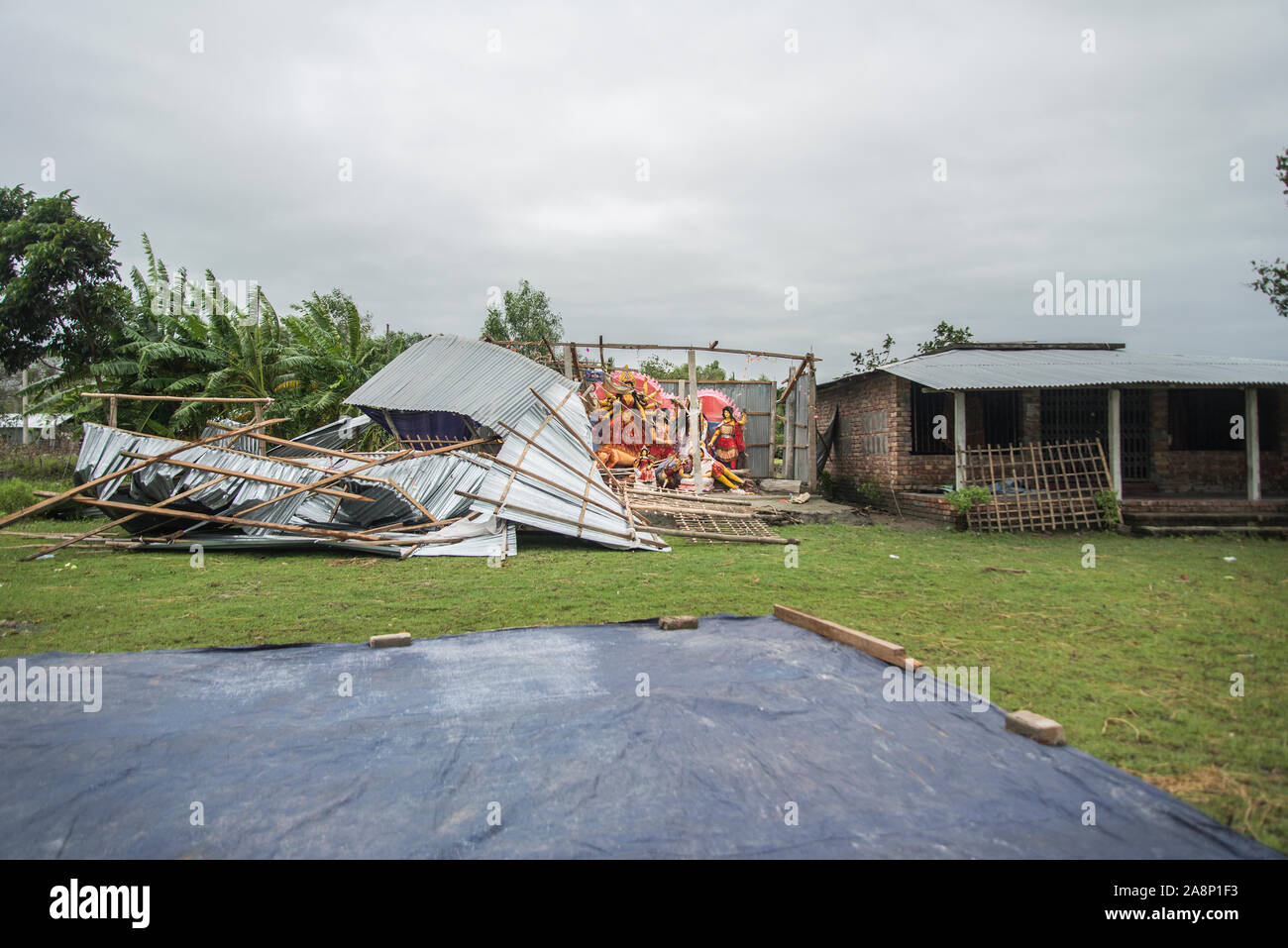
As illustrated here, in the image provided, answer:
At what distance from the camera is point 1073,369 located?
12.9 metres

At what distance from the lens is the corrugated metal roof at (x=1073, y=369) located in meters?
11.7

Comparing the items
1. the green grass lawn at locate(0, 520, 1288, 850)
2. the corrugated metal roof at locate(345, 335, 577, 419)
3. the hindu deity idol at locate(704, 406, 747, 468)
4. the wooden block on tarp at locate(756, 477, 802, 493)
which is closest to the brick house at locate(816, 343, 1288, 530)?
the wooden block on tarp at locate(756, 477, 802, 493)

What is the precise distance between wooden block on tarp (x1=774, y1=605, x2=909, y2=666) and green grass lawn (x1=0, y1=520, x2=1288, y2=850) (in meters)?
0.31

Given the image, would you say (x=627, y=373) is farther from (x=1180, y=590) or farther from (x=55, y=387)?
(x=55, y=387)

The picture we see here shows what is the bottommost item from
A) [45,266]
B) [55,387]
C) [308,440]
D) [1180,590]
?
[1180,590]

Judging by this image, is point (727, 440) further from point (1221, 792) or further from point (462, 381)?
point (1221, 792)

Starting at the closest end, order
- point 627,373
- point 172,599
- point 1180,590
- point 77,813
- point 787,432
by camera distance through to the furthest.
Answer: point 77,813, point 172,599, point 1180,590, point 627,373, point 787,432

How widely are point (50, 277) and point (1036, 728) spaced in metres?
17.2

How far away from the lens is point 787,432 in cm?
1683

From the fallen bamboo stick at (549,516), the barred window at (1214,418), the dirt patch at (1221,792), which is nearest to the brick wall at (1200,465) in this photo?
the barred window at (1214,418)

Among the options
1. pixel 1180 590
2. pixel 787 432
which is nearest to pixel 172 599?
pixel 1180 590

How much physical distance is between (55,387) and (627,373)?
12.6 metres

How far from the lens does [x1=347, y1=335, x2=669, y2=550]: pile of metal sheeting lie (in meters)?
9.56

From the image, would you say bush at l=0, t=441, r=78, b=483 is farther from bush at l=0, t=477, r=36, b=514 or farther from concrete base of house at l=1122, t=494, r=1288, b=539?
concrete base of house at l=1122, t=494, r=1288, b=539
